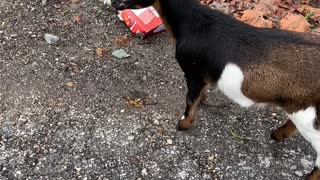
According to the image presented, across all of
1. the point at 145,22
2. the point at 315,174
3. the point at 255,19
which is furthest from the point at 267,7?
the point at 315,174

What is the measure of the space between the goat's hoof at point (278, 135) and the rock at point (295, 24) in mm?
1528

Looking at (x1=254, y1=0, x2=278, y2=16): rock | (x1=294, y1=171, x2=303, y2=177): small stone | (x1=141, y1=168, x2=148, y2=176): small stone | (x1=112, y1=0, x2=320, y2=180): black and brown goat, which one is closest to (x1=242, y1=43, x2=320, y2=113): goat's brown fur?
(x1=112, y1=0, x2=320, y2=180): black and brown goat

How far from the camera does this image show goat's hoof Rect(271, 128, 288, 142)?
4.68 meters

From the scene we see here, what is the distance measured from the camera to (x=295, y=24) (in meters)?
5.75

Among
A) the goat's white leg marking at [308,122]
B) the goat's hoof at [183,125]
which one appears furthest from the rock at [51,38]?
the goat's white leg marking at [308,122]

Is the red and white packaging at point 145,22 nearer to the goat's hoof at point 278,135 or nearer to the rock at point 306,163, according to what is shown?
the goat's hoof at point 278,135

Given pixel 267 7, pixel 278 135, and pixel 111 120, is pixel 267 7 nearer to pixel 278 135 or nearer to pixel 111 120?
pixel 278 135

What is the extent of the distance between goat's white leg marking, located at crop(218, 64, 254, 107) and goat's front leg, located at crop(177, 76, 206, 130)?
26 cm

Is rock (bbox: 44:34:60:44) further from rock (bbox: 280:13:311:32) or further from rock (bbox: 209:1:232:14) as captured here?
rock (bbox: 280:13:311:32)

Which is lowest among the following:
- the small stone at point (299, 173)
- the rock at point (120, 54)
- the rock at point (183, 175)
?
the small stone at point (299, 173)

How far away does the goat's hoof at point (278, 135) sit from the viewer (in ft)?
15.4

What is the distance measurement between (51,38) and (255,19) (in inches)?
93.7

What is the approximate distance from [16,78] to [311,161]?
122 inches

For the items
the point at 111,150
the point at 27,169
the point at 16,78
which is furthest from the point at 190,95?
the point at 16,78
